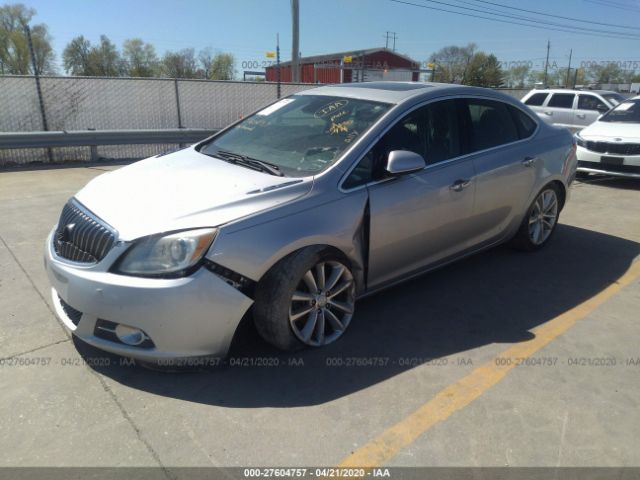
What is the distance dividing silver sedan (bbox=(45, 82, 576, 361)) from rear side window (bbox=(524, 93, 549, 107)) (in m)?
10.4

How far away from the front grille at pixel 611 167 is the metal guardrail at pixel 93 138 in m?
7.48

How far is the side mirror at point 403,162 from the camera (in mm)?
3361

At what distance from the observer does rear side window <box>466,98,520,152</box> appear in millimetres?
4246

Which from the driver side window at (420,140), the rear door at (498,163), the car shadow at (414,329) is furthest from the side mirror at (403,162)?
the car shadow at (414,329)

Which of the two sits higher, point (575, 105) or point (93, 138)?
point (575, 105)

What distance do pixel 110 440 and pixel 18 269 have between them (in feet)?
8.70

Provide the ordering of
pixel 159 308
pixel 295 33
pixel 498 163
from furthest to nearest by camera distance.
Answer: pixel 295 33 < pixel 498 163 < pixel 159 308

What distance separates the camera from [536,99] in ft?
46.2

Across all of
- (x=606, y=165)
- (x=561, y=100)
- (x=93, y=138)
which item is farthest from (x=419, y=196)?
(x=561, y=100)

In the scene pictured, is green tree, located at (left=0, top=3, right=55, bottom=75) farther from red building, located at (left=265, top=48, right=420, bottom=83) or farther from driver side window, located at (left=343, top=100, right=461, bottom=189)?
driver side window, located at (left=343, top=100, right=461, bottom=189)

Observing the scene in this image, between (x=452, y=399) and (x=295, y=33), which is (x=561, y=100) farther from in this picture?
(x=452, y=399)

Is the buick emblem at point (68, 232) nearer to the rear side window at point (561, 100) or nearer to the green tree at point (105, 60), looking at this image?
the rear side window at point (561, 100)

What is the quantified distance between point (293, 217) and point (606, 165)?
26.1 ft

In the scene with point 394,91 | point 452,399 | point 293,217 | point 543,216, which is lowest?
point 452,399
